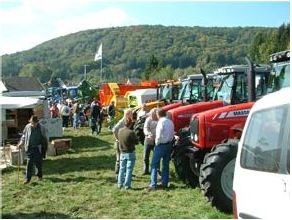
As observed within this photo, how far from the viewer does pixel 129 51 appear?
153500mm

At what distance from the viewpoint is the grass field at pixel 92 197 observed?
8.66 metres

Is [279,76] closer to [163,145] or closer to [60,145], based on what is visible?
[163,145]

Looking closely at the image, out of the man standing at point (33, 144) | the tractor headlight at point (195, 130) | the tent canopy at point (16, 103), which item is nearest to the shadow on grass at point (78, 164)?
the man standing at point (33, 144)

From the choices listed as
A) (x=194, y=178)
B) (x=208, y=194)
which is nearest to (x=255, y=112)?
(x=208, y=194)

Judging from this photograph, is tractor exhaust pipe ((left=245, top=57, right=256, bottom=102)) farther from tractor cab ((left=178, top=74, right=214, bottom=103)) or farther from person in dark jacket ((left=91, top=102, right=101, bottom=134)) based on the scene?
person in dark jacket ((left=91, top=102, right=101, bottom=134))

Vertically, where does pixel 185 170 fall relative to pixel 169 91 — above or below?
below

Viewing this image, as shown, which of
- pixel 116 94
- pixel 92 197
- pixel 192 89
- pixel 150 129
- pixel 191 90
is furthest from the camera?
pixel 116 94

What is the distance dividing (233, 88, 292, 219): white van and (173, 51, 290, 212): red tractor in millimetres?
3251

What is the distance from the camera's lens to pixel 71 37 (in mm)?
177750

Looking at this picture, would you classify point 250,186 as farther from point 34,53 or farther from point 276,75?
point 34,53

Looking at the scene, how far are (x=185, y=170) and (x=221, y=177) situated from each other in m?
2.54

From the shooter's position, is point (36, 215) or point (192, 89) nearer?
point (36, 215)

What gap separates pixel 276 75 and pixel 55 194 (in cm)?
507

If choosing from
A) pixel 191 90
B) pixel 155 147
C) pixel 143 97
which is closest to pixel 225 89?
pixel 155 147
